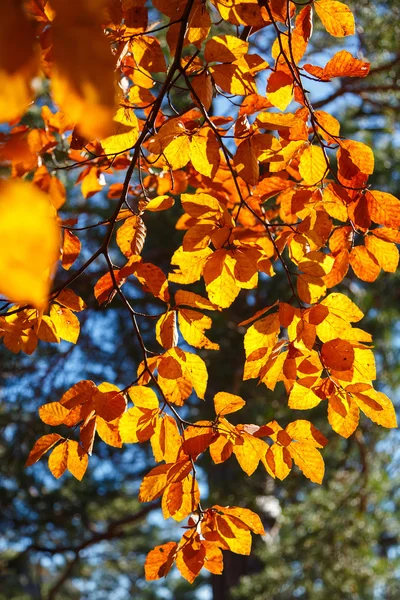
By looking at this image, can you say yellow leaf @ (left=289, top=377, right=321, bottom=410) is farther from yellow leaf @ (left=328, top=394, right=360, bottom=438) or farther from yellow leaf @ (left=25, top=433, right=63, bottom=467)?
yellow leaf @ (left=25, top=433, right=63, bottom=467)

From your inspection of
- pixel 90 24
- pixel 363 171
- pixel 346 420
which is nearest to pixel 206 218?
pixel 363 171

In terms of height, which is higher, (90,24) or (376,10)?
(376,10)

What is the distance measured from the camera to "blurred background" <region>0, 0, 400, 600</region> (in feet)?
9.77

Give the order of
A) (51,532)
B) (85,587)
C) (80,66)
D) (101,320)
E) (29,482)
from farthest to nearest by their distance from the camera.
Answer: (85,587)
(51,532)
(101,320)
(29,482)
(80,66)

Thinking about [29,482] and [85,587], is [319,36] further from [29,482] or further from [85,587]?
[85,587]

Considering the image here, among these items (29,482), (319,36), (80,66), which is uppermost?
(319,36)

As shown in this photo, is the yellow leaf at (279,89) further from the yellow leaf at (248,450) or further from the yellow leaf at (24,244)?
the yellow leaf at (24,244)

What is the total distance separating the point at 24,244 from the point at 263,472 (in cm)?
333

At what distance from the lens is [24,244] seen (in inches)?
10.4

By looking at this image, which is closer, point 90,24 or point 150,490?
point 90,24

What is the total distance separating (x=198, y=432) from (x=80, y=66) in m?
0.64

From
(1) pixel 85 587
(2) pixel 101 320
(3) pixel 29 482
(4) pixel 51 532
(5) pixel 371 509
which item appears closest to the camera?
(5) pixel 371 509

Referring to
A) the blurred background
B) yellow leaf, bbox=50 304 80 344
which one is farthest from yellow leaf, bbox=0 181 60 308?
the blurred background

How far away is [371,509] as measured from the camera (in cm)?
315
